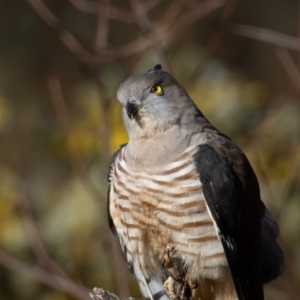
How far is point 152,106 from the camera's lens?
3.62 metres

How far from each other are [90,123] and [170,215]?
11.8 ft

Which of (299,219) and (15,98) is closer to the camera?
(299,219)

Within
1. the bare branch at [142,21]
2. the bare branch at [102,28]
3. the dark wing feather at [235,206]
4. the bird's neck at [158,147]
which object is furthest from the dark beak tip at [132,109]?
the bare branch at [142,21]

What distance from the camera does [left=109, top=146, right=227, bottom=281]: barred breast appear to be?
11.0ft

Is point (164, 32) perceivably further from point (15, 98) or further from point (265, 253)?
point (15, 98)

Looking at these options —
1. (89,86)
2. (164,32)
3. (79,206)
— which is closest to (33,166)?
(89,86)

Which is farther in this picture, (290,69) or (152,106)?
(290,69)

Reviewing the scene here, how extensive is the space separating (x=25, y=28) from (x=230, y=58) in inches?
104

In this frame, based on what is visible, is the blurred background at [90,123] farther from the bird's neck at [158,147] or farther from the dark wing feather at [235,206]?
the dark wing feather at [235,206]

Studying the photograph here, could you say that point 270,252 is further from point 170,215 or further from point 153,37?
point 153,37

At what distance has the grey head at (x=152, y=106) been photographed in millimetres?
3605

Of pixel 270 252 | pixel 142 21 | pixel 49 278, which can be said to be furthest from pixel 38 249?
pixel 270 252

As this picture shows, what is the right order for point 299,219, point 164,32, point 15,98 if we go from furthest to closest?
point 15,98 < point 299,219 < point 164,32

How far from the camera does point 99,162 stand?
21.1ft
